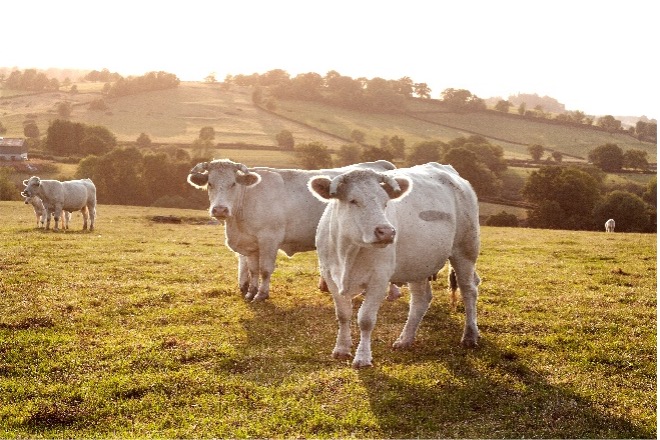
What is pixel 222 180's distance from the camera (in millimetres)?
12391

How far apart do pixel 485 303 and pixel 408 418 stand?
6713mm

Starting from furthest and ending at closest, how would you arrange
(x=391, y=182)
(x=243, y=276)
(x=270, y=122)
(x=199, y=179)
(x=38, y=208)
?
(x=270, y=122), (x=38, y=208), (x=243, y=276), (x=199, y=179), (x=391, y=182)

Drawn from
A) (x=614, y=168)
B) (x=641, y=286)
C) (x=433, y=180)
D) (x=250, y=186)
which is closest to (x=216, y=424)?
(x=433, y=180)

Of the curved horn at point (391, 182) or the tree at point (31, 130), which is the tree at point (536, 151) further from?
the curved horn at point (391, 182)

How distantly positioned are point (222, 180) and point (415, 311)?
16.9ft

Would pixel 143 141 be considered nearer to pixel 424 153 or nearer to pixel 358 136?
pixel 358 136

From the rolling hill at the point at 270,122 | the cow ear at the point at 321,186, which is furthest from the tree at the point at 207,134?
the cow ear at the point at 321,186

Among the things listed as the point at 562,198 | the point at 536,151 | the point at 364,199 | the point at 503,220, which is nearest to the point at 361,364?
the point at 364,199

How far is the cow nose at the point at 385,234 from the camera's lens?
749cm

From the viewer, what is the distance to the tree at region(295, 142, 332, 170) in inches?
3017

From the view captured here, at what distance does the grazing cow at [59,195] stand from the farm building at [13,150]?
36913mm

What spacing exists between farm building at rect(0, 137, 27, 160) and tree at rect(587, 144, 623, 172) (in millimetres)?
75675

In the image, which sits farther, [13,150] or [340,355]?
[13,150]

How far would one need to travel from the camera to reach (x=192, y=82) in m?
137
